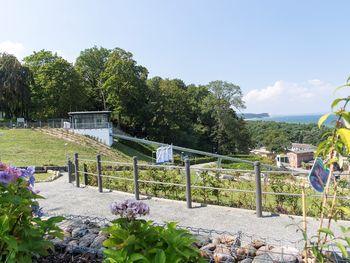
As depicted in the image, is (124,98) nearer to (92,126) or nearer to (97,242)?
(92,126)

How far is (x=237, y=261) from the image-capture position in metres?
3.02

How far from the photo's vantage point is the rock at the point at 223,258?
2938mm

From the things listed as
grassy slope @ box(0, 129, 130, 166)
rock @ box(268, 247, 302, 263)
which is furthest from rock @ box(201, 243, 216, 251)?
grassy slope @ box(0, 129, 130, 166)

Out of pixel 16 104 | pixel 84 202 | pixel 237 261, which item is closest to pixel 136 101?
pixel 16 104

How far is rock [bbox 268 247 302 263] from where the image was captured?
114 inches

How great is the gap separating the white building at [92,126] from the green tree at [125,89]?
395 inches

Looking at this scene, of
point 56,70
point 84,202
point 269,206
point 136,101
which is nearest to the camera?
point 269,206

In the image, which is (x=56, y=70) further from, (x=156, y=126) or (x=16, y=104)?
(x=156, y=126)

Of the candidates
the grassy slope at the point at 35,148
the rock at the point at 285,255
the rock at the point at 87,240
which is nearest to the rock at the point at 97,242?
the rock at the point at 87,240

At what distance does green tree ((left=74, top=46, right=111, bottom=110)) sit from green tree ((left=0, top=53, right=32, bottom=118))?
786 cm

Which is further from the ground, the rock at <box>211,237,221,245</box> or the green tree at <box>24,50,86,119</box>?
the green tree at <box>24,50,86,119</box>

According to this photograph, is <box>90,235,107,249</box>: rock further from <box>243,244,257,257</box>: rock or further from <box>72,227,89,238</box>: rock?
<box>243,244,257,257</box>: rock

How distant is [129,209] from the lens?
80.7 inches

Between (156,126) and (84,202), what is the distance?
36.6m
